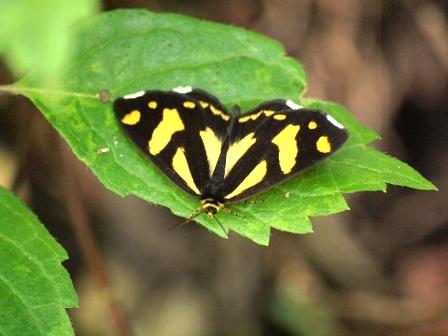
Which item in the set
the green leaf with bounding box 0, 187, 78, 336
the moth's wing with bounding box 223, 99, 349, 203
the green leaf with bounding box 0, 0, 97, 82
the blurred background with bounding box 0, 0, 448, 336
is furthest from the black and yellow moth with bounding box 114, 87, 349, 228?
the blurred background with bounding box 0, 0, 448, 336

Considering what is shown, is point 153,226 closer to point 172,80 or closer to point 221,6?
point 221,6

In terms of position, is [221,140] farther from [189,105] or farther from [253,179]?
[253,179]

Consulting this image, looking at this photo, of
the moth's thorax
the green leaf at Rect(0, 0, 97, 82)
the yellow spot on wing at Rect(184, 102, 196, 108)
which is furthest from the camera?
the yellow spot on wing at Rect(184, 102, 196, 108)

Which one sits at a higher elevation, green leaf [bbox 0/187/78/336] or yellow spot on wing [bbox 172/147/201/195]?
yellow spot on wing [bbox 172/147/201/195]

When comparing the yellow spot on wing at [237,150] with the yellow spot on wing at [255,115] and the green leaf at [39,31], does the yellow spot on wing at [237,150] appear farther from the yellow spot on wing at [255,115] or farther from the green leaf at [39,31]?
the green leaf at [39,31]

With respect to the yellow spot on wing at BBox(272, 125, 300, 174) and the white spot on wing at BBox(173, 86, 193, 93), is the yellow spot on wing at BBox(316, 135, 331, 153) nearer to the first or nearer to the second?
the yellow spot on wing at BBox(272, 125, 300, 174)

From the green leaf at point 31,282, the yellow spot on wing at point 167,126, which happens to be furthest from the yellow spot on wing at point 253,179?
the green leaf at point 31,282
